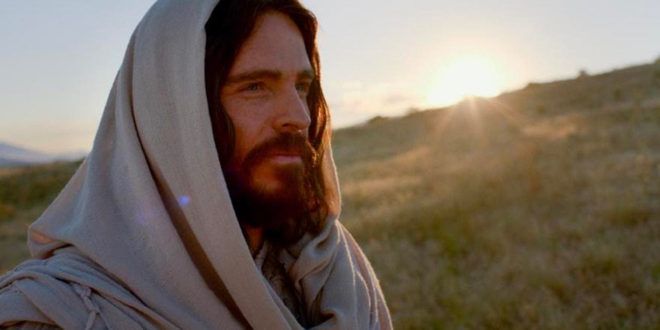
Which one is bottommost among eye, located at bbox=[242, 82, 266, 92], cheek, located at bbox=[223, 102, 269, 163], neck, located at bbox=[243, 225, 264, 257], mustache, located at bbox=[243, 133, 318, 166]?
neck, located at bbox=[243, 225, 264, 257]

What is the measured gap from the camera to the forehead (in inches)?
89.0

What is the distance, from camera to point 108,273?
70.7 inches

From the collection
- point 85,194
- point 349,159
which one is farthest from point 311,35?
point 349,159

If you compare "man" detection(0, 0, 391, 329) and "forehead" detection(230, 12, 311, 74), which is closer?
"man" detection(0, 0, 391, 329)

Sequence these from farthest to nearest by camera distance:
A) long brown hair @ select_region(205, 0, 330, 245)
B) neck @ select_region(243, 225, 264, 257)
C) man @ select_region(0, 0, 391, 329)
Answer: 1. neck @ select_region(243, 225, 264, 257)
2. long brown hair @ select_region(205, 0, 330, 245)
3. man @ select_region(0, 0, 391, 329)

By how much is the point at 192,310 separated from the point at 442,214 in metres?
7.15

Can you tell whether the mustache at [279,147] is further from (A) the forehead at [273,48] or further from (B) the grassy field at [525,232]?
(B) the grassy field at [525,232]

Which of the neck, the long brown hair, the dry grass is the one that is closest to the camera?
the long brown hair

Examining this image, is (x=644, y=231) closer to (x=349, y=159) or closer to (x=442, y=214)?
(x=442, y=214)

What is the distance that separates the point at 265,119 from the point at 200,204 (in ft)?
1.46

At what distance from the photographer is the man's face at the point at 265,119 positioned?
2.22m

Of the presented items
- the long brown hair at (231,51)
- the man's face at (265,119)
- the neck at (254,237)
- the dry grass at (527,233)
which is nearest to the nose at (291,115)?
the man's face at (265,119)

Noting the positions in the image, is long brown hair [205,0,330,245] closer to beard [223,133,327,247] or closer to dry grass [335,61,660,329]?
beard [223,133,327,247]

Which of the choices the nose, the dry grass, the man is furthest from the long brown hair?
the dry grass
